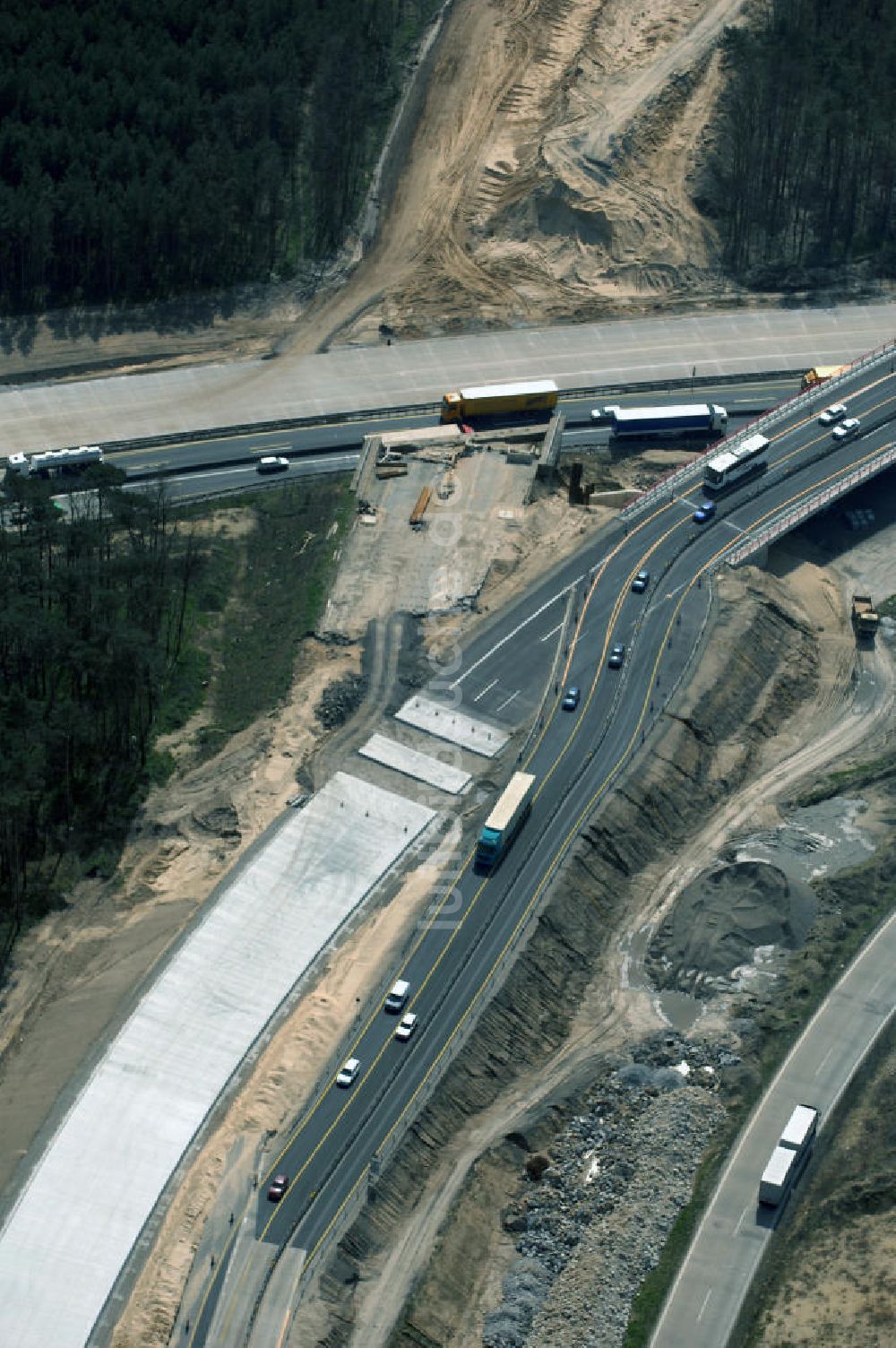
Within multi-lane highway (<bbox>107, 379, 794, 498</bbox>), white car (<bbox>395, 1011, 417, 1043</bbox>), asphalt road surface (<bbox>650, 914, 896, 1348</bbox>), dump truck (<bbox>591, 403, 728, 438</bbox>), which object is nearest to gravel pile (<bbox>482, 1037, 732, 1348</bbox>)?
asphalt road surface (<bbox>650, 914, 896, 1348</bbox>)

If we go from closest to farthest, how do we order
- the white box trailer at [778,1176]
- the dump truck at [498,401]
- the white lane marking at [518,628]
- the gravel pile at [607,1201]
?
the gravel pile at [607,1201] → the white box trailer at [778,1176] → the white lane marking at [518,628] → the dump truck at [498,401]

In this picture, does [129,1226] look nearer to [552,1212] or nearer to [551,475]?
[552,1212]

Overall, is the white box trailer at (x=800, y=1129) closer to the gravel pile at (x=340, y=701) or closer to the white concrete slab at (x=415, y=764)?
the white concrete slab at (x=415, y=764)

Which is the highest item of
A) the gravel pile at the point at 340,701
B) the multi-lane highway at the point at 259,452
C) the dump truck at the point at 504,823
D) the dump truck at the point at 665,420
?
the dump truck at the point at 665,420

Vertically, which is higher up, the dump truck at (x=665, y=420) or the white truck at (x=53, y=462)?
the dump truck at (x=665, y=420)

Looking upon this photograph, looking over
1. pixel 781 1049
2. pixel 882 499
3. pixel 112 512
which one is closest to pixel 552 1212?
pixel 781 1049

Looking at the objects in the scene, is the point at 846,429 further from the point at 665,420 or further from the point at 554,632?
the point at 554,632

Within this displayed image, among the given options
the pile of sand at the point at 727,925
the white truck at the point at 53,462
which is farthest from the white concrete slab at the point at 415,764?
the white truck at the point at 53,462
